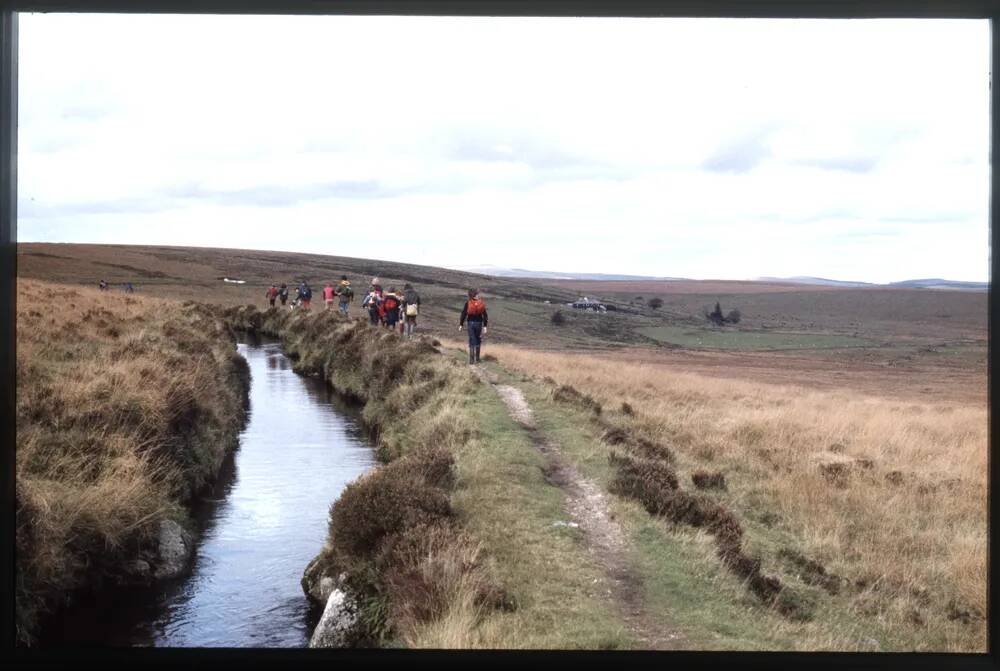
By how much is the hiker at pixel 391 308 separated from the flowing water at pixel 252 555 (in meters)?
7.13

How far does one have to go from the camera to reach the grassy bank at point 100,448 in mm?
10086

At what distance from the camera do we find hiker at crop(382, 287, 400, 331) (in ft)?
96.0

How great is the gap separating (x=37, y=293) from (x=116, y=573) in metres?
25.3

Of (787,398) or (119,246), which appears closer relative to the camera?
(787,398)

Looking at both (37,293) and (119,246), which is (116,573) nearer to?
(37,293)

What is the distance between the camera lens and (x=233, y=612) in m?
10.9

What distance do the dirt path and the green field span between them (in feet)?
213

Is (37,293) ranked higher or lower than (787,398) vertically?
higher

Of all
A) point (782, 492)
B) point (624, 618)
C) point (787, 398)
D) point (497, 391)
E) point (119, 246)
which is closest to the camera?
point (624, 618)

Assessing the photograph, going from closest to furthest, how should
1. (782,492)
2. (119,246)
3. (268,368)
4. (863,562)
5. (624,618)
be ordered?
(624,618) → (863,562) → (782,492) → (268,368) → (119,246)

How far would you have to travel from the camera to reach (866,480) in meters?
17.0

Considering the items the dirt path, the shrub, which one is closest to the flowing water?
the dirt path

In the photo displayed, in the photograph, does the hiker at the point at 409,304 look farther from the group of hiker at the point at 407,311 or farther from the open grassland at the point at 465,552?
the open grassland at the point at 465,552

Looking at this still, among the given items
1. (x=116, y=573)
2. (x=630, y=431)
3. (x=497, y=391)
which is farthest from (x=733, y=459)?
(x=116, y=573)
